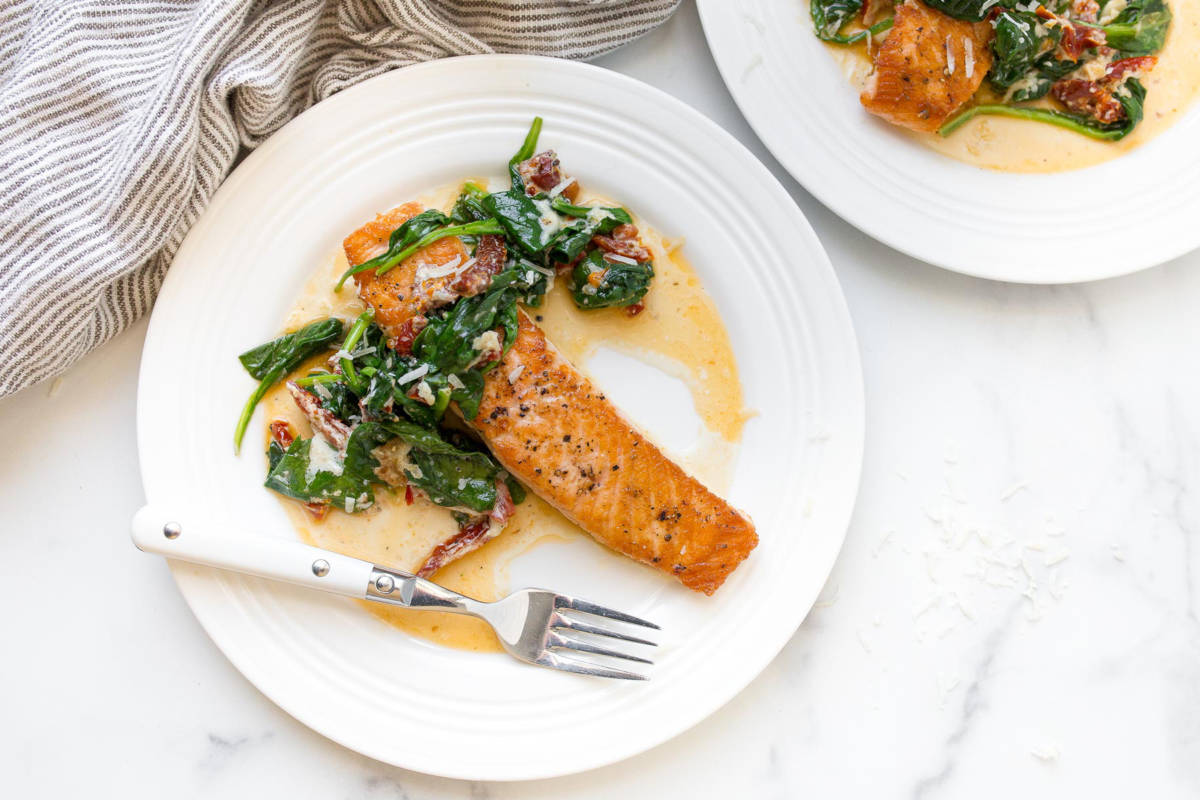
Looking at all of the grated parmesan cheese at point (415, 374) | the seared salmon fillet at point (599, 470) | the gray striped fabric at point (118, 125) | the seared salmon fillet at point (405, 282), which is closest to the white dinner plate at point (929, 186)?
the gray striped fabric at point (118, 125)

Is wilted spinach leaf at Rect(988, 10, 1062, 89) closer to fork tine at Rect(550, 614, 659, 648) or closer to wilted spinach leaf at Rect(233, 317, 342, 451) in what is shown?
fork tine at Rect(550, 614, 659, 648)

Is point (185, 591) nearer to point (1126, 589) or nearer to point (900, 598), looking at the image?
point (900, 598)

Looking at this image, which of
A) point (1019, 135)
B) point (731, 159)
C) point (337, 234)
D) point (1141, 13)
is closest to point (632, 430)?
point (731, 159)

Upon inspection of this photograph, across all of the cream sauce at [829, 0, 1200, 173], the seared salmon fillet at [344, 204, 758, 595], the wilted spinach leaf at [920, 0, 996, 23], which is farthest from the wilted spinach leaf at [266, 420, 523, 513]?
the wilted spinach leaf at [920, 0, 996, 23]

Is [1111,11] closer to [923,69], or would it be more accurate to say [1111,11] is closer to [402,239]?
[923,69]

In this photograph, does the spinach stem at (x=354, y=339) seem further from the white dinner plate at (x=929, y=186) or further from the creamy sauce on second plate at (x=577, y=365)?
the white dinner plate at (x=929, y=186)
